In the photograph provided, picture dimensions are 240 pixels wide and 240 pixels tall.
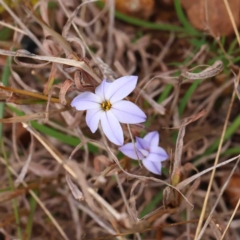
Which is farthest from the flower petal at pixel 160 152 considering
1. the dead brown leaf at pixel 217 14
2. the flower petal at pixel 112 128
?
Answer: the dead brown leaf at pixel 217 14

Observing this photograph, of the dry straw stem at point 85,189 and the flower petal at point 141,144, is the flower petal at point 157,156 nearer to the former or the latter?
the flower petal at point 141,144

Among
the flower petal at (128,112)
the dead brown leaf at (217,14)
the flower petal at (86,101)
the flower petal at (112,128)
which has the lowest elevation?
the dead brown leaf at (217,14)

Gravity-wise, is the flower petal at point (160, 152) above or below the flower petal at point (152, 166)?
above

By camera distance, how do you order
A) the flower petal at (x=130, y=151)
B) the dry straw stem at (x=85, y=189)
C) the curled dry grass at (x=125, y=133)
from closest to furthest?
the dry straw stem at (x=85, y=189), the flower petal at (x=130, y=151), the curled dry grass at (x=125, y=133)

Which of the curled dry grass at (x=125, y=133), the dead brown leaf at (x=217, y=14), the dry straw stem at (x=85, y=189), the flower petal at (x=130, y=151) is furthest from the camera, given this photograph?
the dead brown leaf at (x=217, y=14)

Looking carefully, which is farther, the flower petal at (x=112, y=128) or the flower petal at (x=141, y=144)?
the flower petal at (x=141, y=144)

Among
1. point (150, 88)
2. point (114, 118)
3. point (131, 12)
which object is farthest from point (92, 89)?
point (131, 12)

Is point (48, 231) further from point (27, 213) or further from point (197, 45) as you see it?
point (197, 45)
